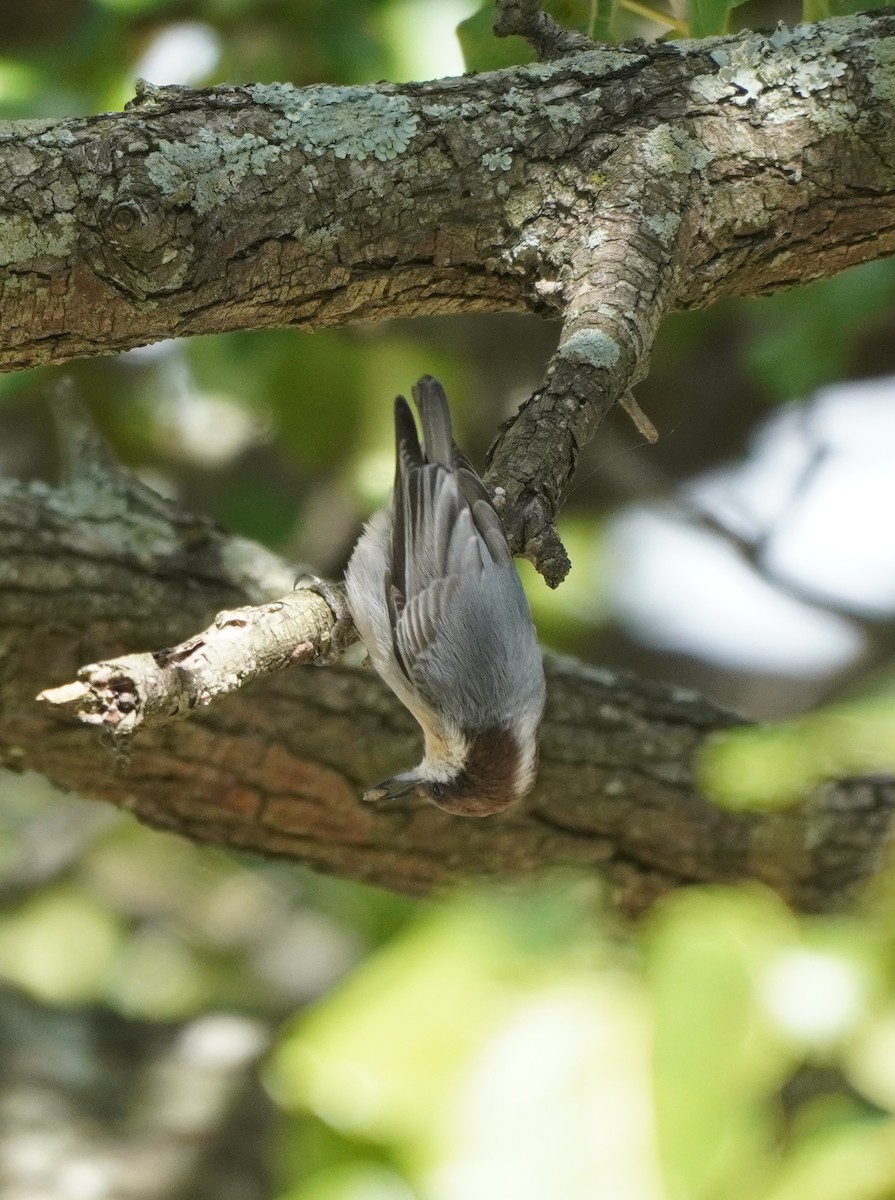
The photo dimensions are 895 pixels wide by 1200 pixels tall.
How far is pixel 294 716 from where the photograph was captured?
3.16 metres

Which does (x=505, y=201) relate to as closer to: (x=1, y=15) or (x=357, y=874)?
(x=357, y=874)

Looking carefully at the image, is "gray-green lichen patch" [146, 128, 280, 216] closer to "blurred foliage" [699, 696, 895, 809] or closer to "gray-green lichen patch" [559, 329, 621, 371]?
"gray-green lichen patch" [559, 329, 621, 371]

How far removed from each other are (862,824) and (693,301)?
1.62 m

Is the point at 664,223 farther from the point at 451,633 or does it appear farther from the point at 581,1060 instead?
the point at 581,1060

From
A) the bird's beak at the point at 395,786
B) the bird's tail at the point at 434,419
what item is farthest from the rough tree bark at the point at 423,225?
the bird's beak at the point at 395,786

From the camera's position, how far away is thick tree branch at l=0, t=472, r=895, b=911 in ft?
9.86

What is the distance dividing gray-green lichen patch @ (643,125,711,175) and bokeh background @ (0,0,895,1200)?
1.45 ft

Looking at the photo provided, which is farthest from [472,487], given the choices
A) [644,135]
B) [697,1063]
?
[697,1063]

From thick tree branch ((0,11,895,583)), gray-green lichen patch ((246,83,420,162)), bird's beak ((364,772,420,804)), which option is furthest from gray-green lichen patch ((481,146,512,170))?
bird's beak ((364,772,420,804))

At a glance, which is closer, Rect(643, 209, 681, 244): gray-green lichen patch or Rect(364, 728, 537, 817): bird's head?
Rect(643, 209, 681, 244): gray-green lichen patch

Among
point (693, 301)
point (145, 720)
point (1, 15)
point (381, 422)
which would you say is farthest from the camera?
point (1, 15)

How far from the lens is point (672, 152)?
223 cm

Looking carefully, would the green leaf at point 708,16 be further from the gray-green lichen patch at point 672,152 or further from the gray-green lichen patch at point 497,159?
the gray-green lichen patch at point 497,159

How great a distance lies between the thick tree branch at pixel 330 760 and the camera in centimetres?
300
